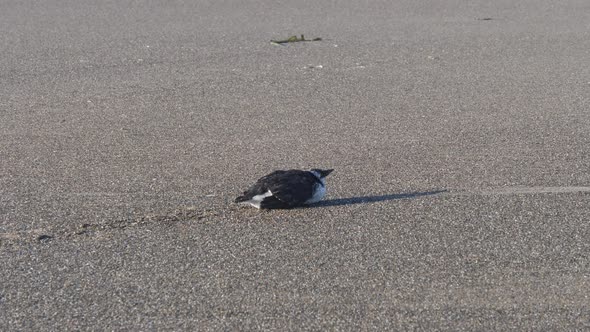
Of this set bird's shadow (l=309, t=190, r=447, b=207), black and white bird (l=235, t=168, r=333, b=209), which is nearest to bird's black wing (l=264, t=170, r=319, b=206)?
black and white bird (l=235, t=168, r=333, b=209)

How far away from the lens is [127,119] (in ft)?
25.6

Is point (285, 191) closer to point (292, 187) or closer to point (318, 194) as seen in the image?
point (292, 187)

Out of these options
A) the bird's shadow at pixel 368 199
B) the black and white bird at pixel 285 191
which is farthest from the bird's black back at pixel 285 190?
the bird's shadow at pixel 368 199

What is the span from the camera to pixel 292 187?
5.43m

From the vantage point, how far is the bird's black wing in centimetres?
540

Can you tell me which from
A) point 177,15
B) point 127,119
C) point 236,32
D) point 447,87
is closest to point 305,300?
point 127,119

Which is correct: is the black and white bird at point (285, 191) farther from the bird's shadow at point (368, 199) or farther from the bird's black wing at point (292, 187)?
the bird's shadow at point (368, 199)

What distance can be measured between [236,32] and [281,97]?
3248 millimetres

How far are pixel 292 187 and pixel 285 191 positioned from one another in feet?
0.17

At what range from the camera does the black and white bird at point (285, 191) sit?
539 centimetres

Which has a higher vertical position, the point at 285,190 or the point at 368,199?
the point at 285,190

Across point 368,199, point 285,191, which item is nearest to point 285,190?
point 285,191

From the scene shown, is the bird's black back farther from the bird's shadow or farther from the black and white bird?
the bird's shadow

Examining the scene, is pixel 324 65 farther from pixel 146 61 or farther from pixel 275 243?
pixel 275 243
